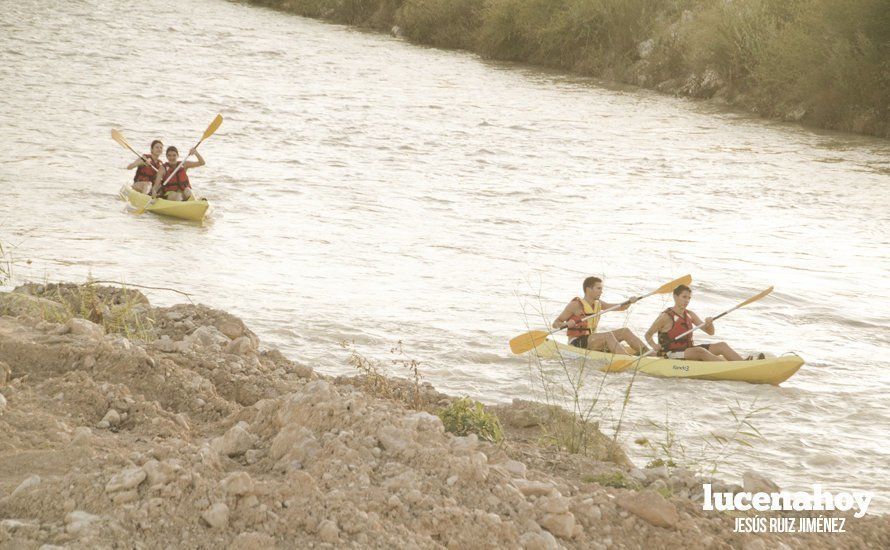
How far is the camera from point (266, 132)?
1728cm

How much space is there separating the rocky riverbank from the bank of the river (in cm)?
1564

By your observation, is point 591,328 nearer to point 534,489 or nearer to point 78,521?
point 534,489

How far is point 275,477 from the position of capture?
3352mm

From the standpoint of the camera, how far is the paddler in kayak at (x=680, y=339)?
27.1ft

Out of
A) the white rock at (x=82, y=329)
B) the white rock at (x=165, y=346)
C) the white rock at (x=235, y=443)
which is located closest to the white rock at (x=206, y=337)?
the white rock at (x=165, y=346)

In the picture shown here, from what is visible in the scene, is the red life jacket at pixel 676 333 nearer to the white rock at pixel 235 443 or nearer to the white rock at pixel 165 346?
the white rock at pixel 165 346

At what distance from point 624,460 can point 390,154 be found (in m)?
11.8

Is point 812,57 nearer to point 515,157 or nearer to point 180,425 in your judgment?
point 515,157

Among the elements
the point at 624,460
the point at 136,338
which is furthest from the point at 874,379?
the point at 136,338

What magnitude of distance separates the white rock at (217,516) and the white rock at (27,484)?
0.52 metres

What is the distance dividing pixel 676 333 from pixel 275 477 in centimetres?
558

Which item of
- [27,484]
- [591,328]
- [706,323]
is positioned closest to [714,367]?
[706,323]

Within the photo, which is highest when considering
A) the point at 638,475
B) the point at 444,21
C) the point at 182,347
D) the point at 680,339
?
the point at 444,21

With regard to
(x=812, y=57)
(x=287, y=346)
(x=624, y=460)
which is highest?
(x=812, y=57)
